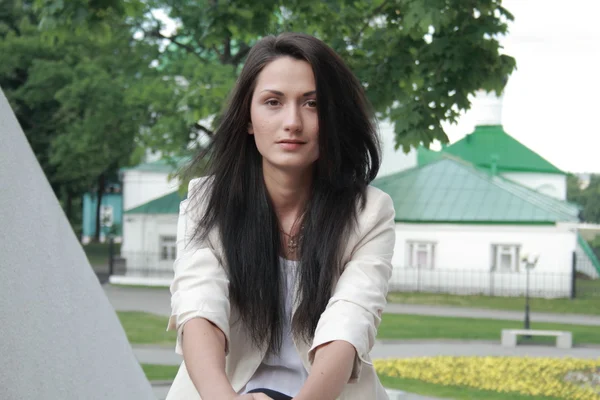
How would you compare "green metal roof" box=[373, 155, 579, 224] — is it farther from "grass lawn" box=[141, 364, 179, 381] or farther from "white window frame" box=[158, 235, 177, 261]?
"grass lawn" box=[141, 364, 179, 381]

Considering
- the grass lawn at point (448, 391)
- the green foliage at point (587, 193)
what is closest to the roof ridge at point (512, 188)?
the green foliage at point (587, 193)

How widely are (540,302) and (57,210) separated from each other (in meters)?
23.3

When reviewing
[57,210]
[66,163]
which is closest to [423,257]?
[66,163]

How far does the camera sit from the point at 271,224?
2354mm

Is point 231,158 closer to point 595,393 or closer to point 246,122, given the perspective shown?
point 246,122

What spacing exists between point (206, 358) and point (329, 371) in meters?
0.28

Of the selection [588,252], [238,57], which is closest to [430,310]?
[238,57]

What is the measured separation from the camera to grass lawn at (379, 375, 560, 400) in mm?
9648

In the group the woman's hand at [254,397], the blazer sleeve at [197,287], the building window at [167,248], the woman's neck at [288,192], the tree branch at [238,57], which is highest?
the tree branch at [238,57]

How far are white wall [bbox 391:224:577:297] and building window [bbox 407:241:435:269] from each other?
0.61 feet

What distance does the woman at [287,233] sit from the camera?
2193 millimetres

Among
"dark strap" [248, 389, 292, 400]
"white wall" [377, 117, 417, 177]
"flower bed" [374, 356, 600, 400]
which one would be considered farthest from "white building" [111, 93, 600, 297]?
"dark strap" [248, 389, 292, 400]

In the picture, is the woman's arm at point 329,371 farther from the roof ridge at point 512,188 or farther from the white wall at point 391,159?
the white wall at point 391,159

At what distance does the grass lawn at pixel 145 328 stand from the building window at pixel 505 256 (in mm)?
12172
